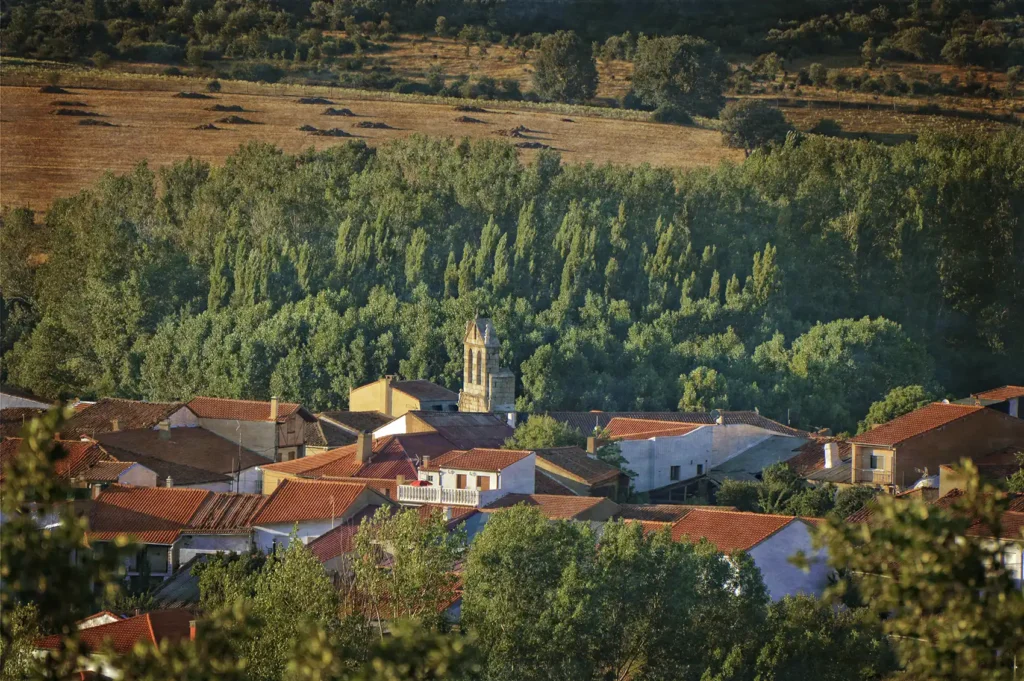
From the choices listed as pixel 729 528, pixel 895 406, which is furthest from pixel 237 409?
pixel 729 528

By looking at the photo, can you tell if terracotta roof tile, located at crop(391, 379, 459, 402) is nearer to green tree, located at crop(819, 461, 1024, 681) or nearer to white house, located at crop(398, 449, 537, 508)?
white house, located at crop(398, 449, 537, 508)

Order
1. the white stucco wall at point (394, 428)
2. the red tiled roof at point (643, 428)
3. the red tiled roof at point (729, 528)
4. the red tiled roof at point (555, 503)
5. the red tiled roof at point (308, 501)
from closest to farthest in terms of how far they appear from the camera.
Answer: the red tiled roof at point (729, 528) < the red tiled roof at point (555, 503) < the red tiled roof at point (308, 501) < the red tiled roof at point (643, 428) < the white stucco wall at point (394, 428)

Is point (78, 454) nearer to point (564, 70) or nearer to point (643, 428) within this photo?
point (643, 428)

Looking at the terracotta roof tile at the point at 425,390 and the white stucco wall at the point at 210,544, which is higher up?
the white stucco wall at the point at 210,544

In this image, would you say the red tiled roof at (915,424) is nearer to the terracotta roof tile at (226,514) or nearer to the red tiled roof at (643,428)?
the red tiled roof at (643,428)

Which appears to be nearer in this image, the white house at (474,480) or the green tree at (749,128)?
the white house at (474,480)

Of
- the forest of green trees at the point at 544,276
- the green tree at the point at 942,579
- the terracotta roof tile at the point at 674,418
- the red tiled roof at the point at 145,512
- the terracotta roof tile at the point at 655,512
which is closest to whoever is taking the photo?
the green tree at the point at 942,579

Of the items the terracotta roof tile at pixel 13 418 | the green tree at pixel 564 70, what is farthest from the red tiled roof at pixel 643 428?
the green tree at pixel 564 70
